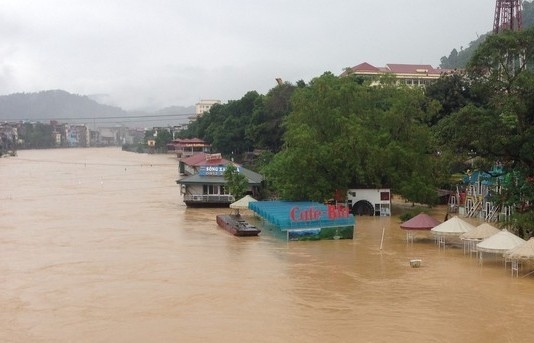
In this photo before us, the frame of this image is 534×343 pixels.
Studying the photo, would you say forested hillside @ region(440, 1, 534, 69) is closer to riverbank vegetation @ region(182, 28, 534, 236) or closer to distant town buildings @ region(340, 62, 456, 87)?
distant town buildings @ region(340, 62, 456, 87)

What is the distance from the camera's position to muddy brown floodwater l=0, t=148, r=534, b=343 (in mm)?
16766

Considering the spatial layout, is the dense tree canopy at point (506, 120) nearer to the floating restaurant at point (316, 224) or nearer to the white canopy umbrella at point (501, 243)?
the white canopy umbrella at point (501, 243)

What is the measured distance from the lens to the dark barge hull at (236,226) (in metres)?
31.5

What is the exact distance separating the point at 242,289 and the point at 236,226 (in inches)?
447

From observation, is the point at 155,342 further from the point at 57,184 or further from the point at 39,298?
the point at 57,184

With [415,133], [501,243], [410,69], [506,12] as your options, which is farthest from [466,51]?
[501,243]

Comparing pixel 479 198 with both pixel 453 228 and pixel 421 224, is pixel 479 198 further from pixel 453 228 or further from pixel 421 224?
pixel 453 228

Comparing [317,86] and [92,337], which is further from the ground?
[317,86]

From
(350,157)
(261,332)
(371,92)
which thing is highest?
(371,92)

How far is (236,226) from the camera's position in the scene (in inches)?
1271

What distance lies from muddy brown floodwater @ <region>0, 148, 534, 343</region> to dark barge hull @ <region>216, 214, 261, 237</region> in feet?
1.87

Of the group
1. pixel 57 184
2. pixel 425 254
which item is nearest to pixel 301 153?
pixel 425 254

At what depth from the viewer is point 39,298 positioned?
786 inches

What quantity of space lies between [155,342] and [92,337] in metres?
1.73
